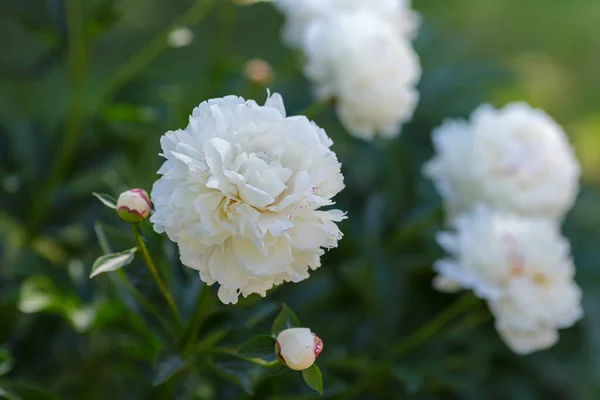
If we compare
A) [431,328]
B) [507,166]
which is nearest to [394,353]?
[431,328]

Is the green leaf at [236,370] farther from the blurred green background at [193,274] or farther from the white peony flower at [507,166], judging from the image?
the white peony flower at [507,166]

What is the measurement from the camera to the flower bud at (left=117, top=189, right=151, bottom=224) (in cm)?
57

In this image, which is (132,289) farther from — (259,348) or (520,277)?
(520,277)

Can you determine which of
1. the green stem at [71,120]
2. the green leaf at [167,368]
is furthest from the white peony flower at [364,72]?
the green leaf at [167,368]

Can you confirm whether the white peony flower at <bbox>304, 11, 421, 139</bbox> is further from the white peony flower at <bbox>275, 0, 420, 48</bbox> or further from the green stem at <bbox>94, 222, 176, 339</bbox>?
the green stem at <bbox>94, 222, 176, 339</bbox>

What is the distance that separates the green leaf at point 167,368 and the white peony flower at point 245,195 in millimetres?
129

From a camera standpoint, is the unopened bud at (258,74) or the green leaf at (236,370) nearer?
the green leaf at (236,370)

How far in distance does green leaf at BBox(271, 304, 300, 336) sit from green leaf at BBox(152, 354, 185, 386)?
11cm

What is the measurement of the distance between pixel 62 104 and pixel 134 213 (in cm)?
112

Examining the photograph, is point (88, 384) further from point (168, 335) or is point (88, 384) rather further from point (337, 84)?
point (337, 84)

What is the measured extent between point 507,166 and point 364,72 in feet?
0.75

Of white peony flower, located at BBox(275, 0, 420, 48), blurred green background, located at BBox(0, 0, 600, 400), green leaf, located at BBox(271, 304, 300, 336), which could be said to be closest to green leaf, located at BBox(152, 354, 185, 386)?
blurred green background, located at BBox(0, 0, 600, 400)

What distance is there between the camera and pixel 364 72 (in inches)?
37.2

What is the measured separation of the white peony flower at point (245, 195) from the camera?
55cm
